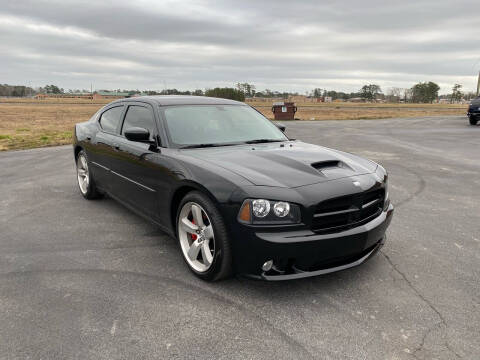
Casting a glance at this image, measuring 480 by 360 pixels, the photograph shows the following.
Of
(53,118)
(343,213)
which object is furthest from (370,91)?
(343,213)

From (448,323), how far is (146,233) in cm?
307

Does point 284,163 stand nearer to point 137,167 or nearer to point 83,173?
point 137,167

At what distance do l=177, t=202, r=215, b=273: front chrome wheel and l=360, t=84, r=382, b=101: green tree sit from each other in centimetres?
14983

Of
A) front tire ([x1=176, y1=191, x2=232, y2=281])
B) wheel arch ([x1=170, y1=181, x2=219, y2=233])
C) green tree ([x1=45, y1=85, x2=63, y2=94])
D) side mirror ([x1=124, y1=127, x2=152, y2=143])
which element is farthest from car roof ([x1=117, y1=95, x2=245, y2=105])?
green tree ([x1=45, y1=85, x2=63, y2=94])

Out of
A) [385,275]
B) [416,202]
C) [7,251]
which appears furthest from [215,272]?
[416,202]

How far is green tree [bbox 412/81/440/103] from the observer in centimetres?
13234

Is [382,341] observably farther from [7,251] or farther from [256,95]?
[256,95]

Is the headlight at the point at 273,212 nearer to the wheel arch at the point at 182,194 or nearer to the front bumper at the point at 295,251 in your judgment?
the front bumper at the point at 295,251

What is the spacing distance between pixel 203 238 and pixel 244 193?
66cm

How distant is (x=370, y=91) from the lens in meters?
143

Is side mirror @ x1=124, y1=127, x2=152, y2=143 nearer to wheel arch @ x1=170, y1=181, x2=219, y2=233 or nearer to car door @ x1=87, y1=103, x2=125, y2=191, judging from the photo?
wheel arch @ x1=170, y1=181, x2=219, y2=233

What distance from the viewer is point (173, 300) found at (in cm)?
296

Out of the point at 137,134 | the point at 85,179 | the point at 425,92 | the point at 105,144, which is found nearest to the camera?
the point at 137,134

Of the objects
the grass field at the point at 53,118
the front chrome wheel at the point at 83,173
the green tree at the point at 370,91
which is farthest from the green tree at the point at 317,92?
the front chrome wheel at the point at 83,173
